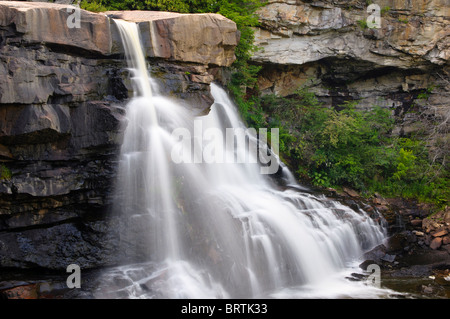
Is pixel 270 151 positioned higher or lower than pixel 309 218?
Result: higher

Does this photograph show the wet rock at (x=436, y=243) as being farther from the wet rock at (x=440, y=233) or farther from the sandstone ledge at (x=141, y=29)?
the sandstone ledge at (x=141, y=29)

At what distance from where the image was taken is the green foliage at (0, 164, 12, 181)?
21.9 ft

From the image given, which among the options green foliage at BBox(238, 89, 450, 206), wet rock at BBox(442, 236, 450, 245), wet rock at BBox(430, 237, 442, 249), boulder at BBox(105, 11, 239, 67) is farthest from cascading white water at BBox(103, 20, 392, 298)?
green foliage at BBox(238, 89, 450, 206)

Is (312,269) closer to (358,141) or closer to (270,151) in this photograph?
(270,151)

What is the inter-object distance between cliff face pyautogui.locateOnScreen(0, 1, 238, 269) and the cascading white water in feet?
1.34

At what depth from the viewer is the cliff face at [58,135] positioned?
6621 millimetres

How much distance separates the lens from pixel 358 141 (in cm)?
1280

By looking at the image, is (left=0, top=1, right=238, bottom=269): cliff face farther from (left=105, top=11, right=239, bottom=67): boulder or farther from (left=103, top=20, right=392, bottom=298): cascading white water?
(left=105, top=11, right=239, bottom=67): boulder

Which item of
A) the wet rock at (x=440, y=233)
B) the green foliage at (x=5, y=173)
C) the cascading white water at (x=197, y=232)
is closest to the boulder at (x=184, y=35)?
the cascading white water at (x=197, y=232)

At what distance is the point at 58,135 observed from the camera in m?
6.92

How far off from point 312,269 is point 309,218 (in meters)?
1.31

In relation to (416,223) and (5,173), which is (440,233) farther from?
(5,173)

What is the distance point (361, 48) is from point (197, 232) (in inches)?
391
